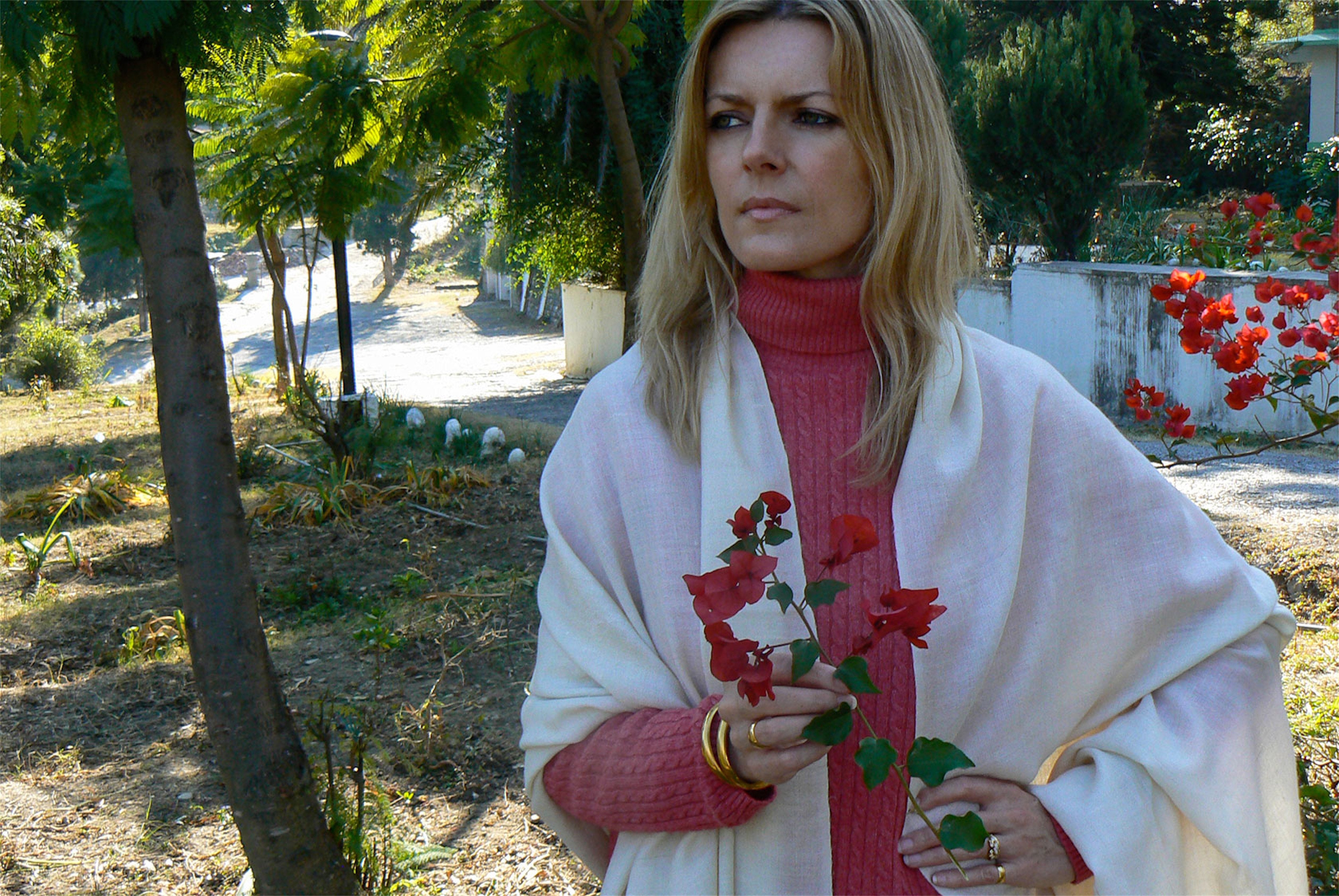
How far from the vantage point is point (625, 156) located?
20.2 feet

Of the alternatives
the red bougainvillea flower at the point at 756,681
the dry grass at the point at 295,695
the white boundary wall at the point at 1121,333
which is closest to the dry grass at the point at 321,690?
the dry grass at the point at 295,695

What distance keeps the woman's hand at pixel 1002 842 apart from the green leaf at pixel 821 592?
0.47 metres

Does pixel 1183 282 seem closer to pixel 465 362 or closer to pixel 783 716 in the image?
pixel 783 716

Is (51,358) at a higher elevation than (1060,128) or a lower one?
lower

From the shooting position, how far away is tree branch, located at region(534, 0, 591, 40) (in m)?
5.28

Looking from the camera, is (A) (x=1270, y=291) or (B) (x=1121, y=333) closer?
(A) (x=1270, y=291)

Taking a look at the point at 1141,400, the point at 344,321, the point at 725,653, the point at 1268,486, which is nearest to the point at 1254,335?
the point at 1141,400

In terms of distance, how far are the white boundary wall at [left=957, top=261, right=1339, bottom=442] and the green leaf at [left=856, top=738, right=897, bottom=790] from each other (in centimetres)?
876

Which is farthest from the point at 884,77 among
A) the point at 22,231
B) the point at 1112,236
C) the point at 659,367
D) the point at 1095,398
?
the point at 22,231

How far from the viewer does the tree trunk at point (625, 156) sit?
566cm

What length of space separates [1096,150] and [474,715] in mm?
10807

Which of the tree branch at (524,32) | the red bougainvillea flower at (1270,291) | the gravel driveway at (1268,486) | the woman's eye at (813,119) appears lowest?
the gravel driveway at (1268,486)

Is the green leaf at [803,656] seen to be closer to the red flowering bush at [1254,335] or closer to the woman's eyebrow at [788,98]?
the woman's eyebrow at [788,98]

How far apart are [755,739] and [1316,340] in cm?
274
